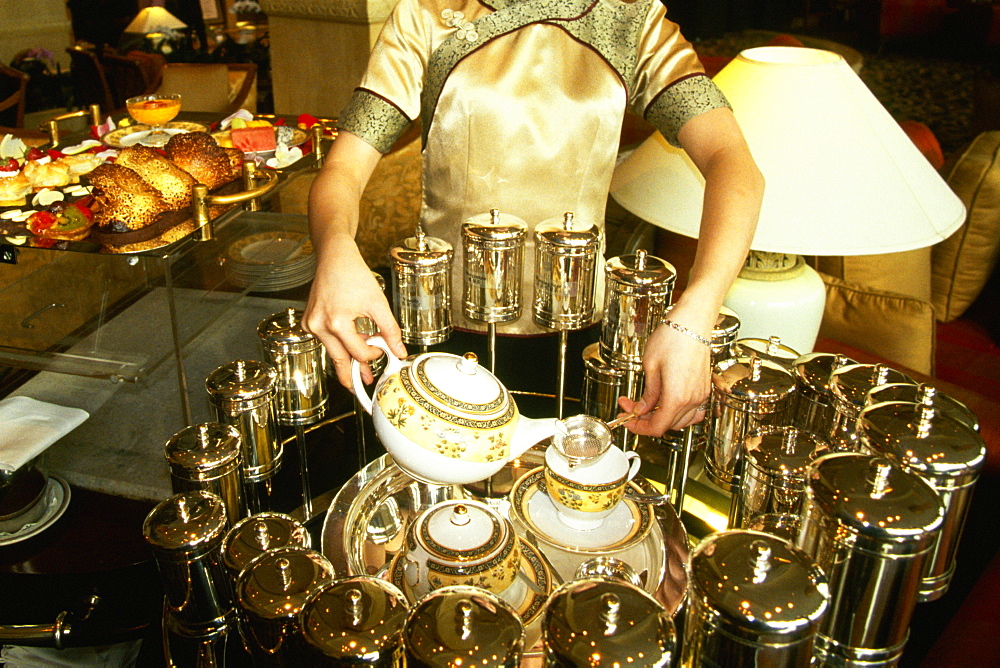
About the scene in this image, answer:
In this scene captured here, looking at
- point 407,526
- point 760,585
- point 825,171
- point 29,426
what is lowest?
point 29,426

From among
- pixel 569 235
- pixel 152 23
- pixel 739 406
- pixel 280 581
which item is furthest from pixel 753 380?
pixel 152 23

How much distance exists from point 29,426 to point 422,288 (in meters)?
0.57

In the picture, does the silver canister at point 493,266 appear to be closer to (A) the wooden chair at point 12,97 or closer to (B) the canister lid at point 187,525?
(B) the canister lid at point 187,525

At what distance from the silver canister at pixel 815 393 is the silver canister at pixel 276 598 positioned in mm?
507

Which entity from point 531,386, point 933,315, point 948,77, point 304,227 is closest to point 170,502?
point 531,386

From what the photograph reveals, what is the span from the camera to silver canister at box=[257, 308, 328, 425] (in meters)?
0.85

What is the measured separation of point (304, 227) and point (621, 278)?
113 cm

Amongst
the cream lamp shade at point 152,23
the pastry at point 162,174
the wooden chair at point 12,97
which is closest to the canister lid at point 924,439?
the pastry at point 162,174

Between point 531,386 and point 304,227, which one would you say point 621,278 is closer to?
point 531,386

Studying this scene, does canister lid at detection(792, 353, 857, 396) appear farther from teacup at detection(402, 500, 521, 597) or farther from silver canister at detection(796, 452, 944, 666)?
teacup at detection(402, 500, 521, 597)

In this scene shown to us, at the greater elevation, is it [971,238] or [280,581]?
[280,581]

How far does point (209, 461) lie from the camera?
670 mm

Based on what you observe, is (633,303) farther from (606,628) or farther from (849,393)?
(606,628)

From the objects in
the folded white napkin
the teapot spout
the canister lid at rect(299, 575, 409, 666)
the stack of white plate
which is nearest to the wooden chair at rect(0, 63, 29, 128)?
the stack of white plate
